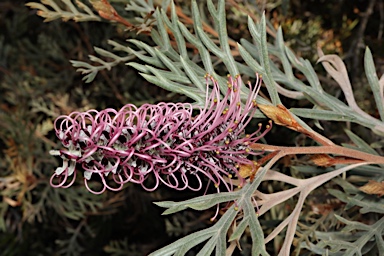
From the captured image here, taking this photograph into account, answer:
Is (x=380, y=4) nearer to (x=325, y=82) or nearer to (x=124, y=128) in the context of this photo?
(x=325, y=82)

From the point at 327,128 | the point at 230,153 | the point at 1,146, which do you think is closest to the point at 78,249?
the point at 1,146

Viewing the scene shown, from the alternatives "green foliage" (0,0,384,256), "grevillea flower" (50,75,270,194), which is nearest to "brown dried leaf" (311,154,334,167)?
"green foliage" (0,0,384,256)

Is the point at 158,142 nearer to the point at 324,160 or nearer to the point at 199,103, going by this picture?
the point at 199,103

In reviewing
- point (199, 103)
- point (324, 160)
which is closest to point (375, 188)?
point (324, 160)

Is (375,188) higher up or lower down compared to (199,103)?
lower down

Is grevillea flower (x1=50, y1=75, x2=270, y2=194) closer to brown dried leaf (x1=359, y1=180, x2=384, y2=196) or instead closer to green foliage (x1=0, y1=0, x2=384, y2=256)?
green foliage (x1=0, y1=0, x2=384, y2=256)

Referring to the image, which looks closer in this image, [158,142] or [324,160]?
[158,142]

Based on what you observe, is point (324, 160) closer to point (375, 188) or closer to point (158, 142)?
point (375, 188)

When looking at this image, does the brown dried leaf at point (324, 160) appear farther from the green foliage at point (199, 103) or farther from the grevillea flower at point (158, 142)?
the grevillea flower at point (158, 142)

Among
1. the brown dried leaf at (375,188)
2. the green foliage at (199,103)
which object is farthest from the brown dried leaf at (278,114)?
the brown dried leaf at (375,188)
